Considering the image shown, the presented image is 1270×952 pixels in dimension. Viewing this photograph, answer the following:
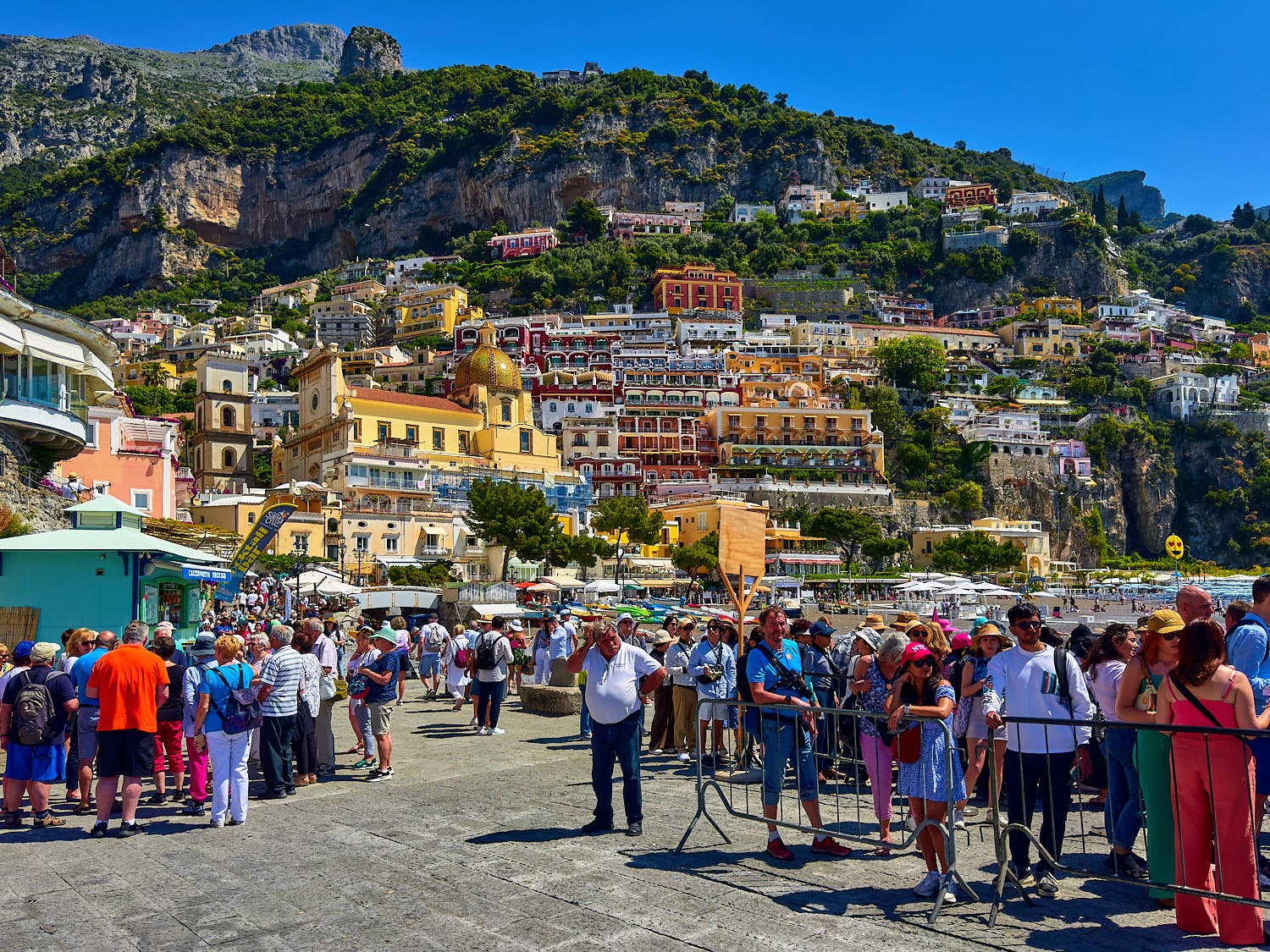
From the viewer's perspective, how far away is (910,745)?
5.79 metres

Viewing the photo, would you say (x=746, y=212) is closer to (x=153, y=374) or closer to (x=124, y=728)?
(x=153, y=374)

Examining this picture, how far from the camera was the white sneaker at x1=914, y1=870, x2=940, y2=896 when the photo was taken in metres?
5.47

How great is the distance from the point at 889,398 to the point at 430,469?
167 feet

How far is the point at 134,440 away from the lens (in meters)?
33.2

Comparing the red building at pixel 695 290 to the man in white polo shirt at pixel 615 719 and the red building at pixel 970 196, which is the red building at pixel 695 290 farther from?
the man in white polo shirt at pixel 615 719

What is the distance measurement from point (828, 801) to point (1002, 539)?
6984 cm

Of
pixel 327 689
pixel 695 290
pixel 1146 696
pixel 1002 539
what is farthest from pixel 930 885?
pixel 695 290

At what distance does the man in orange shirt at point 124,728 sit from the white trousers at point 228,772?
450mm

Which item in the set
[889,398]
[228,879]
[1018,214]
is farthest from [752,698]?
[1018,214]

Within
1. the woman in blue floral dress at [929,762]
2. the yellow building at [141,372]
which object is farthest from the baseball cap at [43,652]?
the yellow building at [141,372]

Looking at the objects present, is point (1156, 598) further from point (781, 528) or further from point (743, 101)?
point (743, 101)

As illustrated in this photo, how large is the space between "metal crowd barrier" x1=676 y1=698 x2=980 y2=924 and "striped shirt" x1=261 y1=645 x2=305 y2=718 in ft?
10.9

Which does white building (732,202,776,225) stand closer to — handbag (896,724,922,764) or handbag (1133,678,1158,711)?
handbag (1133,678,1158,711)

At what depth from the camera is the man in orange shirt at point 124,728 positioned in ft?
24.2
